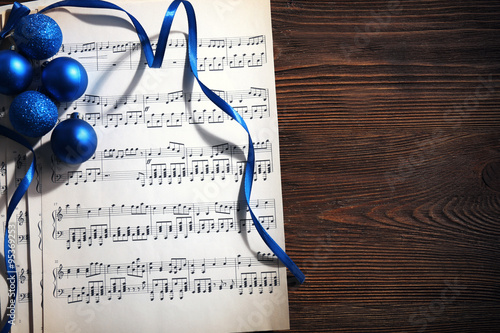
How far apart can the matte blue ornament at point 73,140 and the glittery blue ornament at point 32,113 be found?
0.03 metres

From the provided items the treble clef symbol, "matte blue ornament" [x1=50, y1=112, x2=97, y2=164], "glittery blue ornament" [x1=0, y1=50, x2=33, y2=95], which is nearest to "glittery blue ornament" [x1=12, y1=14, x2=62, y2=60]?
"glittery blue ornament" [x1=0, y1=50, x2=33, y2=95]

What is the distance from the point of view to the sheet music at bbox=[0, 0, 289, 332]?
702mm

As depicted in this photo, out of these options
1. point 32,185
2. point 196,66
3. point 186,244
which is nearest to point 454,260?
point 186,244

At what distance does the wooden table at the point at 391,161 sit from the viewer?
720 mm

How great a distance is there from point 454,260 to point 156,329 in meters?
0.59

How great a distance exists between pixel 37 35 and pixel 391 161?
0.70 meters

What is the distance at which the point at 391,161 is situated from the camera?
2.41 ft

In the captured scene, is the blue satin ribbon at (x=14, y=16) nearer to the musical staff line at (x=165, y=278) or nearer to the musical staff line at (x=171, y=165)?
the musical staff line at (x=171, y=165)

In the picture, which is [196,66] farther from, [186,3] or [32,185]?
[32,185]

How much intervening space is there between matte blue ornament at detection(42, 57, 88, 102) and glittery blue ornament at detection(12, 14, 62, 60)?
1.0 inches

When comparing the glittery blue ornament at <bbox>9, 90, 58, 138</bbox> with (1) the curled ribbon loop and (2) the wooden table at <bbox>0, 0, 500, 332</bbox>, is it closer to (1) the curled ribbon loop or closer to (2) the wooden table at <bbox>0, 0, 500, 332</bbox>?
(1) the curled ribbon loop

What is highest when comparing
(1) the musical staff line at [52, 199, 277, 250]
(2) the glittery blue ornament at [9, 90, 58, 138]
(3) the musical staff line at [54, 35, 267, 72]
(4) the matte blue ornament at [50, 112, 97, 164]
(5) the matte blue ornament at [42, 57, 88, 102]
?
(3) the musical staff line at [54, 35, 267, 72]

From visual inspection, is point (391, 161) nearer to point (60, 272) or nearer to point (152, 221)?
point (152, 221)

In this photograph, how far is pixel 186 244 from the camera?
71 centimetres
